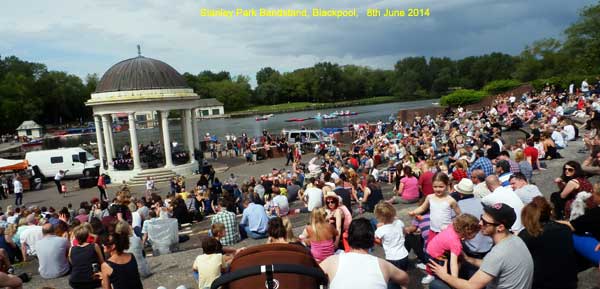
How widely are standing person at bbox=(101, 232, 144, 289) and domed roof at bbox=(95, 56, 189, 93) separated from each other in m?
21.9

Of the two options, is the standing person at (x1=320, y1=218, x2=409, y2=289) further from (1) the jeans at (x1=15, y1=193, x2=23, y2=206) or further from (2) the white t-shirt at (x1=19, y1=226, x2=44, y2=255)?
(1) the jeans at (x1=15, y1=193, x2=23, y2=206)

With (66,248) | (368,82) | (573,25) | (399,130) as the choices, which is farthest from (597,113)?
(368,82)

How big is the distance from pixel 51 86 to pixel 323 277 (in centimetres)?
12027

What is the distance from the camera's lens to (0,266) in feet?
23.2

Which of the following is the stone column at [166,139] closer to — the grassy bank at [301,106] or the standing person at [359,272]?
the standing person at [359,272]

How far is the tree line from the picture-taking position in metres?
83.9

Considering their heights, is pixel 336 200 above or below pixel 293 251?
below

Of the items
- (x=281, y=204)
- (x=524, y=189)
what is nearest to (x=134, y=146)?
(x=281, y=204)

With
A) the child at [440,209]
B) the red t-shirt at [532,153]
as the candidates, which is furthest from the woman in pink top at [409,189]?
the child at [440,209]

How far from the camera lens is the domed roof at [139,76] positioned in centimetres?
2552

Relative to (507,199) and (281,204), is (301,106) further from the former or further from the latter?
(507,199)

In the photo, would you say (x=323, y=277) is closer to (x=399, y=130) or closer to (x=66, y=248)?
(x=66, y=248)

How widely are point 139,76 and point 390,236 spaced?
2331 cm

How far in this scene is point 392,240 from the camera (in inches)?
230
